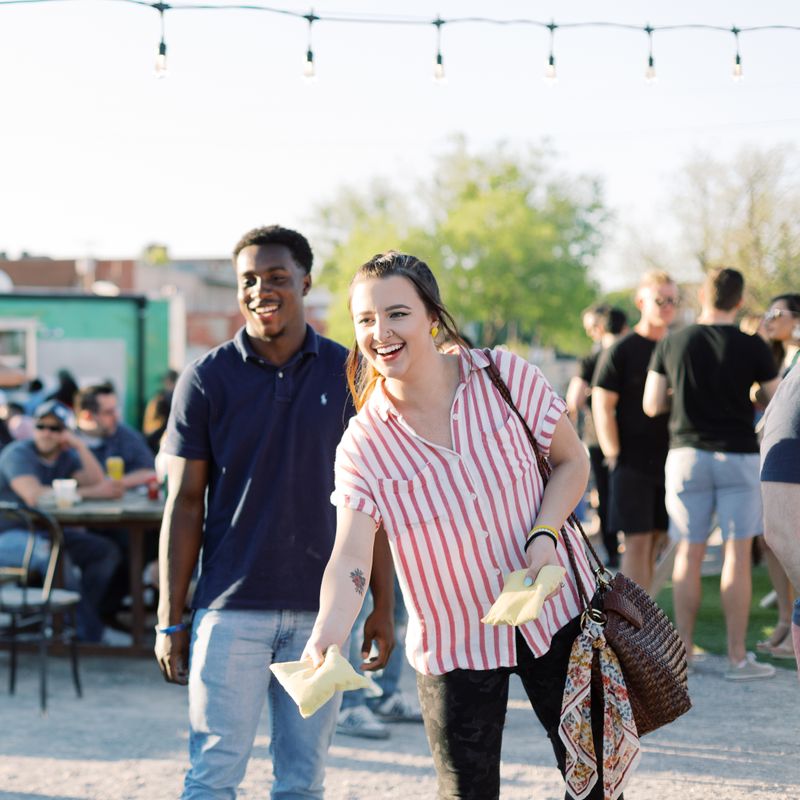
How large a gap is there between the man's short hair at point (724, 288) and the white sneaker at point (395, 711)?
2.61 metres

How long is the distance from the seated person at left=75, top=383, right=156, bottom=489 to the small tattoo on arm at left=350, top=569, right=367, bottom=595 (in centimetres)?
637

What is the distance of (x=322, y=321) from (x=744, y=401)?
60672 mm

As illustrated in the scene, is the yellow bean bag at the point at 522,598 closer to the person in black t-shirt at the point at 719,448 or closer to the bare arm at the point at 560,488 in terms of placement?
the bare arm at the point at 560,488

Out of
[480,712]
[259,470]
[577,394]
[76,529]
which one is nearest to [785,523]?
[480,712]

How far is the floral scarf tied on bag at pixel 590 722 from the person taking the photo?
2684 millimetres

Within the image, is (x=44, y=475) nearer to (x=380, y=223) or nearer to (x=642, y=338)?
(x=642, y=338)

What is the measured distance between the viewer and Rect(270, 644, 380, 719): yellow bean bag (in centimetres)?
242

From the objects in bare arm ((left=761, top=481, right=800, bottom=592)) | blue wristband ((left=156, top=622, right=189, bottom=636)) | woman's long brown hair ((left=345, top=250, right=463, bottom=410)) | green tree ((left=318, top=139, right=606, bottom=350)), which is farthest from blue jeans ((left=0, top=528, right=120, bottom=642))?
green tree ((left=318, top=139, right=606, bottom=350))

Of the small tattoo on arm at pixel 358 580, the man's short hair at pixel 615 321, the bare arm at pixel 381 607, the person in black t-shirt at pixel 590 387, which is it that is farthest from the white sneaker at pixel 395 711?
the man's short hair at pixel 615 321

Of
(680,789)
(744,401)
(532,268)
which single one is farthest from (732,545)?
(532,268)

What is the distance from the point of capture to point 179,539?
3365 millimetres

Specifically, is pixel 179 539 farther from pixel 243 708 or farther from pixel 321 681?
pixel 321 681

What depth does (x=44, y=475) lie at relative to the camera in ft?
26.1

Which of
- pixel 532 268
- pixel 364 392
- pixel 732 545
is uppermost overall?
pixel 532 268
